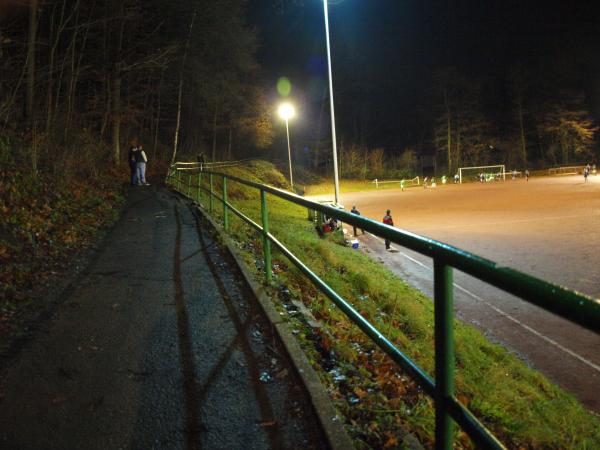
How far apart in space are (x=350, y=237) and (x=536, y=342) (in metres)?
10.2

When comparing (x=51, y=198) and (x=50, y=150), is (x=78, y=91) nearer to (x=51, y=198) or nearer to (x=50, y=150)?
(x=50, y=150)

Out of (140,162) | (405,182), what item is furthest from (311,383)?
(405,182)

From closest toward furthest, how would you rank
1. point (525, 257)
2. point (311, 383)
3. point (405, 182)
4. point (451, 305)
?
point (451, 305), point (311, 383), point (525, 257), point (405, 182)

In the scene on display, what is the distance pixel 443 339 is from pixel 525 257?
1402 cm

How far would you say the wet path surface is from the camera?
269 centimetres

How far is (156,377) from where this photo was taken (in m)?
3.37

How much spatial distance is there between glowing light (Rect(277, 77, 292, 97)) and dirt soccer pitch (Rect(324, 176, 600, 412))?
108ft

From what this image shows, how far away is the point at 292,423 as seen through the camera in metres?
2.75

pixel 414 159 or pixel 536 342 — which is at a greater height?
pixel 414 159

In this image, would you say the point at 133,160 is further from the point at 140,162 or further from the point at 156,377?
the point at 156,377

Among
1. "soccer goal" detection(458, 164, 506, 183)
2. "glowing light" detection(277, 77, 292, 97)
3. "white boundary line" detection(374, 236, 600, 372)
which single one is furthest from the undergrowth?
"glowing light" detection(277, 77, 292, 97)

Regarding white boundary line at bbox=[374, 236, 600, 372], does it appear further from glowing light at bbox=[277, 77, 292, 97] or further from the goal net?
the goal net

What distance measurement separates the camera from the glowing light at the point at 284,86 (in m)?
58.4

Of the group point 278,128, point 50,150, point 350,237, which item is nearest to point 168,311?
point 50,150
